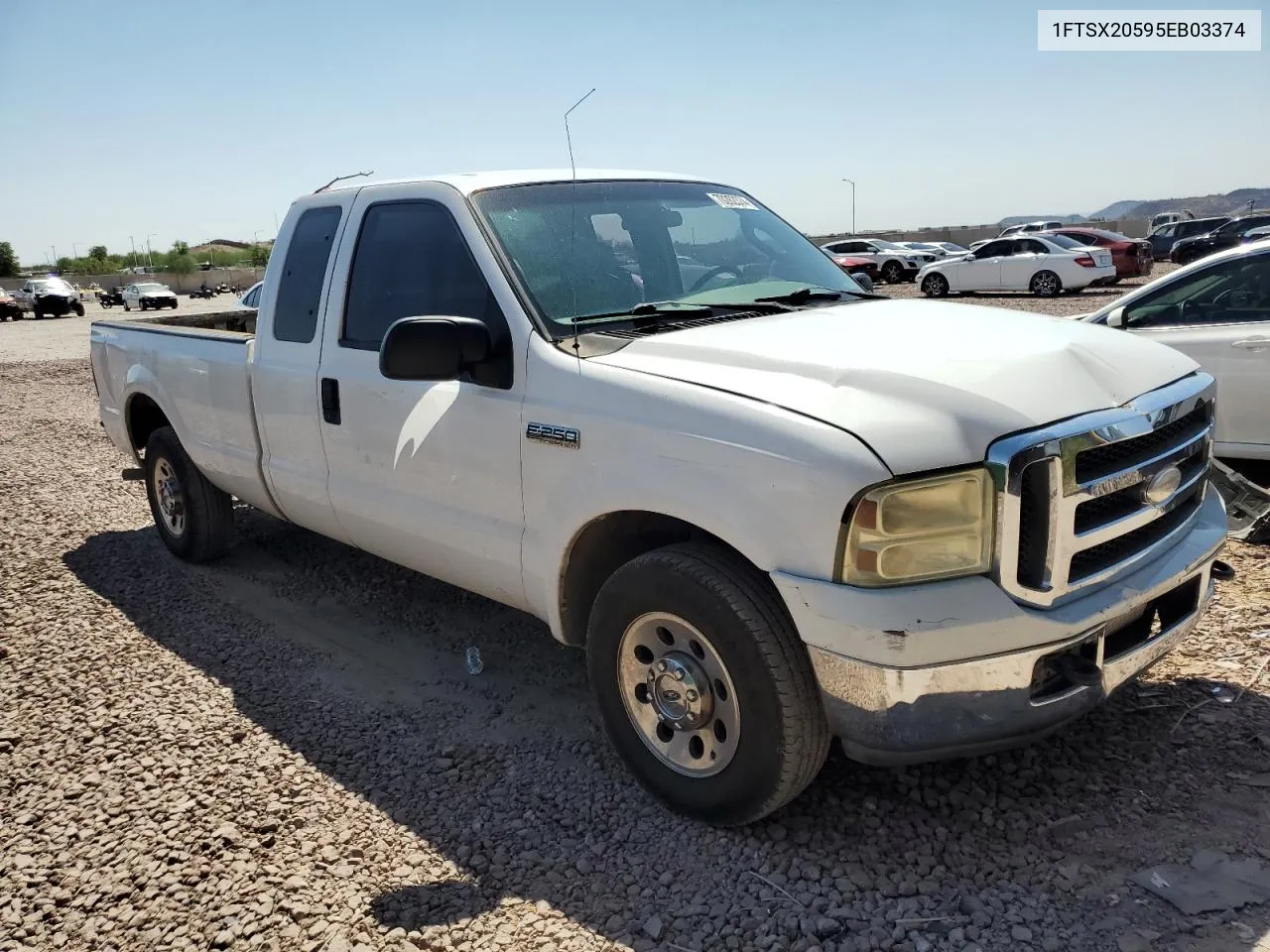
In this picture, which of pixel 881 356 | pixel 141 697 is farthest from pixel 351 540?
pixel 881 356

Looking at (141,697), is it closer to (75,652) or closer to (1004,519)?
(75,652)

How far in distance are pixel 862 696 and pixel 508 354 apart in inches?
63.2

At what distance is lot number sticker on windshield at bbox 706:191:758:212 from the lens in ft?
14.6

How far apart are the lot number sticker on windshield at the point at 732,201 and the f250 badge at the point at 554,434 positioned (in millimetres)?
1650

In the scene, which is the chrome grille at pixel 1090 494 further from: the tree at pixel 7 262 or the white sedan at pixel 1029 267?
the tree at pixel 7 262

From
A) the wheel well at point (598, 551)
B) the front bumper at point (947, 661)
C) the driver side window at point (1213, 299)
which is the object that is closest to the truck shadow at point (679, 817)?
the front bumper at point (947, 661)

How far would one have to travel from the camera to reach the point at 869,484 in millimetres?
2502

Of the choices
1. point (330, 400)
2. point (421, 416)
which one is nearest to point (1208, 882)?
point (421, 416)

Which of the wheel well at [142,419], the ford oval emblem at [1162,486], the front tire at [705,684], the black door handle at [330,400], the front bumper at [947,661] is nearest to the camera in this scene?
the front bumper at [947,661]

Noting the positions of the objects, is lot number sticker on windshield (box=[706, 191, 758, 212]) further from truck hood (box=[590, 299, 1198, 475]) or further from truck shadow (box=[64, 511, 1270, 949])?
truck shadow (box=[64, 511, 1270, 949])

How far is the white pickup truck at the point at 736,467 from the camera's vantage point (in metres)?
2.57

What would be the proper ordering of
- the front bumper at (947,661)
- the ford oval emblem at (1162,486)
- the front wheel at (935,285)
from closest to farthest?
the front bumper at (947,661), the ford oval emblem at (1162,486), the front wheel at (935,285)

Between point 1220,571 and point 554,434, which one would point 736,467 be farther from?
point 1220,571

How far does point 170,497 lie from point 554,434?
12.4 feet
